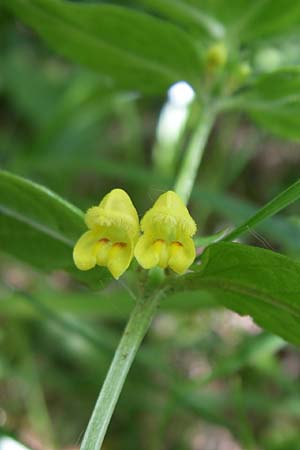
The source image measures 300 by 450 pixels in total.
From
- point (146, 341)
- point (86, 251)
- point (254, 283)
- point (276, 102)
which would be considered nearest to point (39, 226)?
point (86, 251)

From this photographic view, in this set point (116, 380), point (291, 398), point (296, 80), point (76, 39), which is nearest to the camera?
point (116, 380)

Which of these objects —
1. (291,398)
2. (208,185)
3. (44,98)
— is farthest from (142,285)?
(44,98)

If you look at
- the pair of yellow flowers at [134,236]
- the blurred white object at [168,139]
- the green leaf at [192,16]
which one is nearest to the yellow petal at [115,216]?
the pair of yellow flowers at [134,236]

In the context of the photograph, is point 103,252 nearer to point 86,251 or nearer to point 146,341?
point 86,251

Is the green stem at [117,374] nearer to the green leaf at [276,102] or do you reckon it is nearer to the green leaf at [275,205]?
the green leaf at [275,205]

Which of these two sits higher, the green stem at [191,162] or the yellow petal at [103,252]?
the green stem at [191,162]

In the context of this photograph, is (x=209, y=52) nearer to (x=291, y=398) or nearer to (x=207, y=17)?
(x=207, y=17)
